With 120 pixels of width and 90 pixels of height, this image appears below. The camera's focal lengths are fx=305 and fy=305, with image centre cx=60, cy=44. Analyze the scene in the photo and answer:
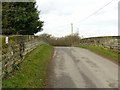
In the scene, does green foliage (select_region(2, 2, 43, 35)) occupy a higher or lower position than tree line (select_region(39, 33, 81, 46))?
higher

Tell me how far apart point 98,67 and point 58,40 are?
55.1 metres

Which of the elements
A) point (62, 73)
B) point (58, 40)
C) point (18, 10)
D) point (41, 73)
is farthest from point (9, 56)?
point (58, 40)

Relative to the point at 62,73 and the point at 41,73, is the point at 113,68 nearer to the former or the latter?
the point at 62,73

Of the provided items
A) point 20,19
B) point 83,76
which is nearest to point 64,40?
point 20,19

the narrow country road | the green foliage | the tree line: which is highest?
the green foliage

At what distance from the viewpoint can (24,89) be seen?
11820 millimetres

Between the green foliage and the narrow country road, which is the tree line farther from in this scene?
the narrow country road

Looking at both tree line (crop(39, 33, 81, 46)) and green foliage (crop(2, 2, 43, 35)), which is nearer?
green foliage (crop(2, 2, 43, 35))

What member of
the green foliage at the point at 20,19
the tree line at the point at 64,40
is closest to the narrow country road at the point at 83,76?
the green foliage at the point at 20,19

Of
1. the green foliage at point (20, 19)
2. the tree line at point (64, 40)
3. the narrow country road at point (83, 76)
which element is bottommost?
the narrow country road at point (83, 76)

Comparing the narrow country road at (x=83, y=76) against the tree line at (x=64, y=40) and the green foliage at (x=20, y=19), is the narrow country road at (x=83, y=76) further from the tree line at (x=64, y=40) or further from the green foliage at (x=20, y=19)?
the tree line at (x=64, y=40)

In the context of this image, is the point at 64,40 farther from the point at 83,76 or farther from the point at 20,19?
the point at 83,76

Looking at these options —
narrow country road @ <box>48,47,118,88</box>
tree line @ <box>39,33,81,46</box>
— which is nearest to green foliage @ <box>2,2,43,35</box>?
narrow country road @ <box>48,47,118,88</box>

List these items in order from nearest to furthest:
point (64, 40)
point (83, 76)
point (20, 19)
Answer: point (83, 76) < point (20, 19) < point (64, 40)
